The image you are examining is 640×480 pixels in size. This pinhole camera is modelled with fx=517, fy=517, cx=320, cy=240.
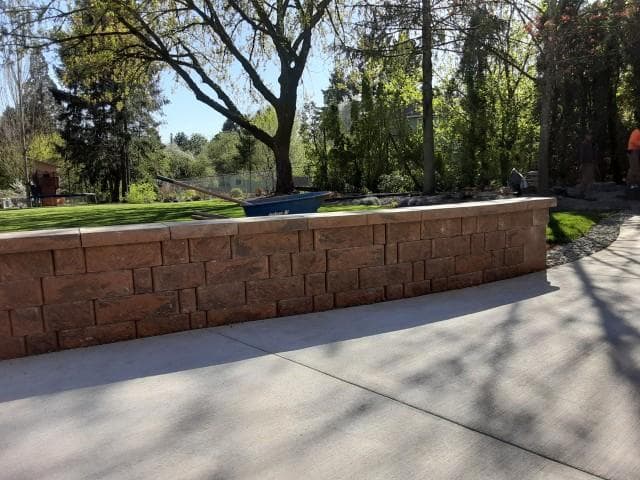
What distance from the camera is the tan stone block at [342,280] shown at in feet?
14.8

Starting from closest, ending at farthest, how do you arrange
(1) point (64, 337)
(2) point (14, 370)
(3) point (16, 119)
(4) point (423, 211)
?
(2) point (14, 370) < (1) point (64, 337) < (4) point (423, 211) < (3) point (16, 119)

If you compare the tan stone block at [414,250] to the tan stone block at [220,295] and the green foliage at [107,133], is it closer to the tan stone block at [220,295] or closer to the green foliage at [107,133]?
the tan stone block at [220,295]

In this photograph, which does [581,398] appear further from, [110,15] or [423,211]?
[110,15]

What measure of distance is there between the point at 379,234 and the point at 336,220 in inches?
19.8

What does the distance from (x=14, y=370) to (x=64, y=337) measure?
382mm

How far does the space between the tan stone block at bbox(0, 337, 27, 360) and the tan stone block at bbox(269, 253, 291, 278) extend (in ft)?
5.91

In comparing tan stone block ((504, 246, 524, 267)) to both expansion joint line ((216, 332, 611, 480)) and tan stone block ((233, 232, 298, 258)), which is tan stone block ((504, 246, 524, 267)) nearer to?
tan stone block ((233, 232, 298, 258))

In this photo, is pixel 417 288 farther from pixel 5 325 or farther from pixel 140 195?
pixel 140 195

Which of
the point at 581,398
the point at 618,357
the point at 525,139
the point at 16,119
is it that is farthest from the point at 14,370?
the point at 16,119

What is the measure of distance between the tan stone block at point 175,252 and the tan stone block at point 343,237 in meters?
1.11

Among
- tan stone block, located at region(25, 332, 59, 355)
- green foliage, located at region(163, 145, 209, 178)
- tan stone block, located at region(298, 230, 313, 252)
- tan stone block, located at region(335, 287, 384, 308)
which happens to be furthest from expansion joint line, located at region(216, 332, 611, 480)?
green foliage, located at region(163, 145, 209, 178)

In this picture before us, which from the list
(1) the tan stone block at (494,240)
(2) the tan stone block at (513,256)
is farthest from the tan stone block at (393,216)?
(2) the tan stone block at (513,256)

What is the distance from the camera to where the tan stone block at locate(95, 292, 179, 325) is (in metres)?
3.61

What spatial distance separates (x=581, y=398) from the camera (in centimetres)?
272
